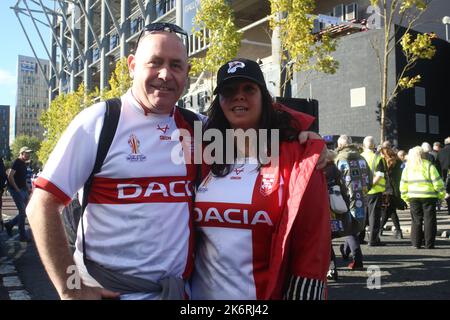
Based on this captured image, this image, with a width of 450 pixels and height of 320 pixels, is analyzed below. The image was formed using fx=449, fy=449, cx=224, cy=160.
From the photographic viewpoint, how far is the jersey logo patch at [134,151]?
201cm

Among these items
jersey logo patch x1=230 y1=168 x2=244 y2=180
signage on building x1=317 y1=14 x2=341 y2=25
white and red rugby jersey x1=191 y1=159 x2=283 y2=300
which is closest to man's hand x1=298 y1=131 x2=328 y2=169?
white and red rugby jersey x1=191 y1=159 x2=283 y2=300

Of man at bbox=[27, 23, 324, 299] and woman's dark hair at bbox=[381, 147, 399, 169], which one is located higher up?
woman's dark hair at bbox=[381, 147, 399, 169]

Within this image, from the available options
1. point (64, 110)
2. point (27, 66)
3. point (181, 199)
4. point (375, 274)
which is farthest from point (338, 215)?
point (27, 66)

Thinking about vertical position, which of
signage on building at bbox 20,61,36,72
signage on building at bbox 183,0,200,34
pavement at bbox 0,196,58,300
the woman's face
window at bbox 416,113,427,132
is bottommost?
pavement at bbox 0,196,58,300

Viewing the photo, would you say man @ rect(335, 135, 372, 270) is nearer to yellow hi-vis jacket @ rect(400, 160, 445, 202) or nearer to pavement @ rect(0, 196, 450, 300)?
pavement @ rect(0, 196, 450, 300)

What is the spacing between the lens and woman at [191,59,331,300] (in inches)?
79.3

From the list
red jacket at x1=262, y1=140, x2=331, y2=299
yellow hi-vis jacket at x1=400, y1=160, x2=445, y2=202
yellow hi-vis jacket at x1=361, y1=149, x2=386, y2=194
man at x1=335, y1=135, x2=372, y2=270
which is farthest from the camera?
yellow hi-vis jacket at x1=361, y1=149, x2=386, y2=194

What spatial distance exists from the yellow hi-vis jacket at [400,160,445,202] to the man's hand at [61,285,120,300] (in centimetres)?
785

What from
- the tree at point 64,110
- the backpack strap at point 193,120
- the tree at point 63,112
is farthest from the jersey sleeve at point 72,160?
the tree at point 63,112

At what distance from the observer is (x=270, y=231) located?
2.11 m

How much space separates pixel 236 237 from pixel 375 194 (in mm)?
7486
